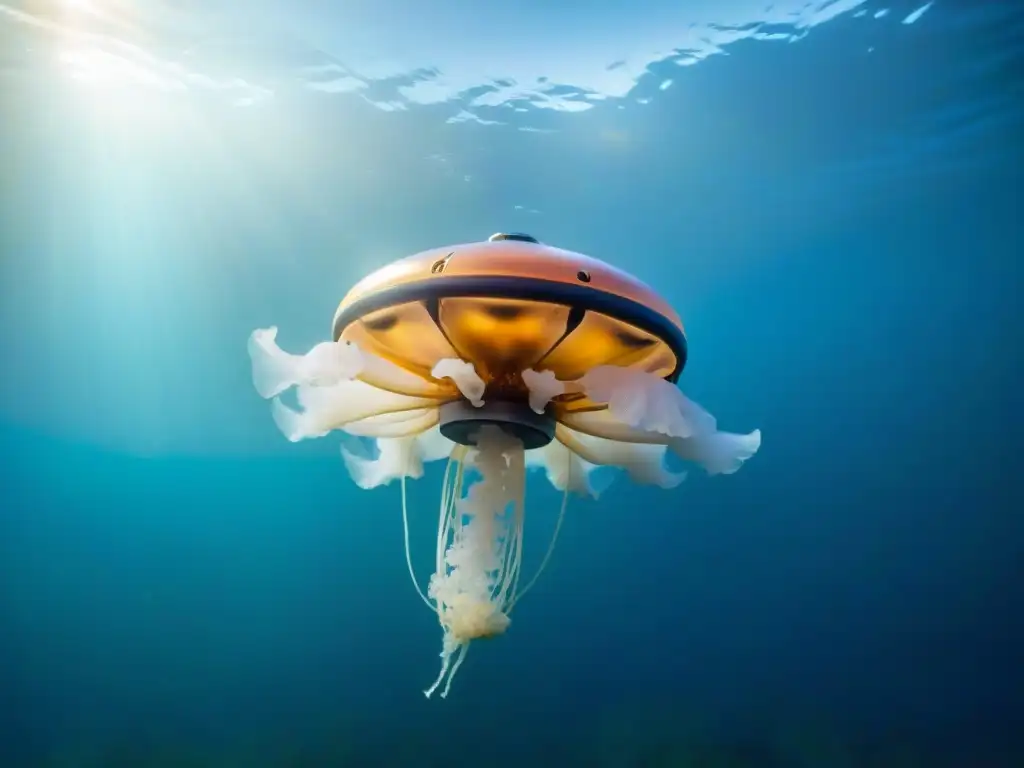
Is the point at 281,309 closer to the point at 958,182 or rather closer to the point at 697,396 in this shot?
the point at 697,396

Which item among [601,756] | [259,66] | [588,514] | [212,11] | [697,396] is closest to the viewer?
[212,11]

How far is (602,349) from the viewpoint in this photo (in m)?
Answer: 2.27

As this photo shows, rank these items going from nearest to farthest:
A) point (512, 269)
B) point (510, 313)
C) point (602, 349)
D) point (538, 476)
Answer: point (512, 269), point (510, 313), point (602, 349), point (538, 476)

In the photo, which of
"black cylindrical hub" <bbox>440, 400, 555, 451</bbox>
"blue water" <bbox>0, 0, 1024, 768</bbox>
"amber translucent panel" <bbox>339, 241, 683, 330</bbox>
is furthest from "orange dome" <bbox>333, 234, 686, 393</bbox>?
"blue water" <bbox>0, 0, 1024, 768</bbox>

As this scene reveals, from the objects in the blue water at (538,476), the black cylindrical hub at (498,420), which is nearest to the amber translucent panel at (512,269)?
the black cylindrical hub at (498,420)

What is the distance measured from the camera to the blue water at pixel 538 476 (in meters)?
8.73

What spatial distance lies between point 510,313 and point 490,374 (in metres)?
0.36

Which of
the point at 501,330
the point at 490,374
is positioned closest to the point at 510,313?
the point at 501,330

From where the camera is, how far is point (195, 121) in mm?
9719

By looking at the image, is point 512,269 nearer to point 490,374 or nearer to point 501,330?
point 501,330

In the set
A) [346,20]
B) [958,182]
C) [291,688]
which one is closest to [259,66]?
[346,20]

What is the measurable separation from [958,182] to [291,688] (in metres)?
19.5

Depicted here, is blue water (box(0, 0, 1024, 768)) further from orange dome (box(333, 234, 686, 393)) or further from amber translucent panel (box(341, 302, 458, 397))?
orange dome (box(333, 234, 686, 393))

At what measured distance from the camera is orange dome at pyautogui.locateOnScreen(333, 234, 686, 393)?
1955mm
